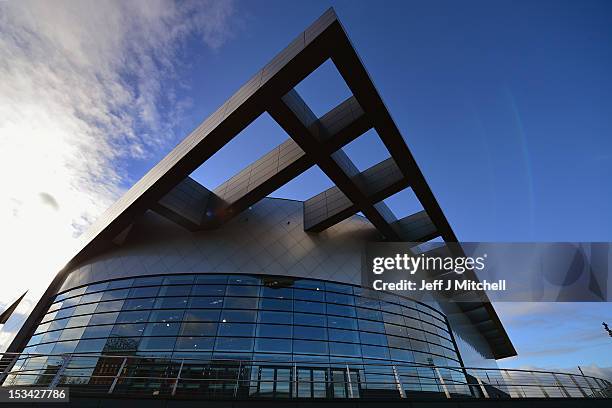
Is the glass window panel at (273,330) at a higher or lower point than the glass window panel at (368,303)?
lower

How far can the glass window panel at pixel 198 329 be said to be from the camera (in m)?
17.0

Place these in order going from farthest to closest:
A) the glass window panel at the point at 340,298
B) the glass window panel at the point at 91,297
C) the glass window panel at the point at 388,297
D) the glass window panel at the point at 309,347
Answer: the glass window panel at the point at 388,297, the glass window panel at the point at 91,297, the glass window panel at the point at 340,298, the glass window panel at the point at 309,347

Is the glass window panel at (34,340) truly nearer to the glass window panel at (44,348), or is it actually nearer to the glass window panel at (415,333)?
the glass window panel at (44,348)

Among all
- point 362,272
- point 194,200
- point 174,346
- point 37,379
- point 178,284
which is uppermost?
point 194,200

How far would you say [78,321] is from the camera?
62.6 feet

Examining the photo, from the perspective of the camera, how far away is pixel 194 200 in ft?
66.5

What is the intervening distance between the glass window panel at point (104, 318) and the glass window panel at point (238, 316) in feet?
22.2

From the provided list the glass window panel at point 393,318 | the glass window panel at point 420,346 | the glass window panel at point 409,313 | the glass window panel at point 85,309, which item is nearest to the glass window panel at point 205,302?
the glass window panel at point 85,309

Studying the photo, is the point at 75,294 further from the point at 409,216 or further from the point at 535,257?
the point at 535,257

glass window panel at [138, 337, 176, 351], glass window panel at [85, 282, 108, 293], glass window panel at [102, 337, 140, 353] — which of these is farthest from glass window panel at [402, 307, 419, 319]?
glass window panel at [85, 282, 108, 293]

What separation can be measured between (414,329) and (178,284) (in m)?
16.0

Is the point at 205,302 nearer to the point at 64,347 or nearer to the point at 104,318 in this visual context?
the point at 104,318

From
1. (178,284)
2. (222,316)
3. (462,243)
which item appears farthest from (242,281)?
(462,243)

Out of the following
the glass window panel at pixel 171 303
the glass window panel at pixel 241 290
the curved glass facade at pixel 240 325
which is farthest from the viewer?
the glass window panel at pixel 241 290
